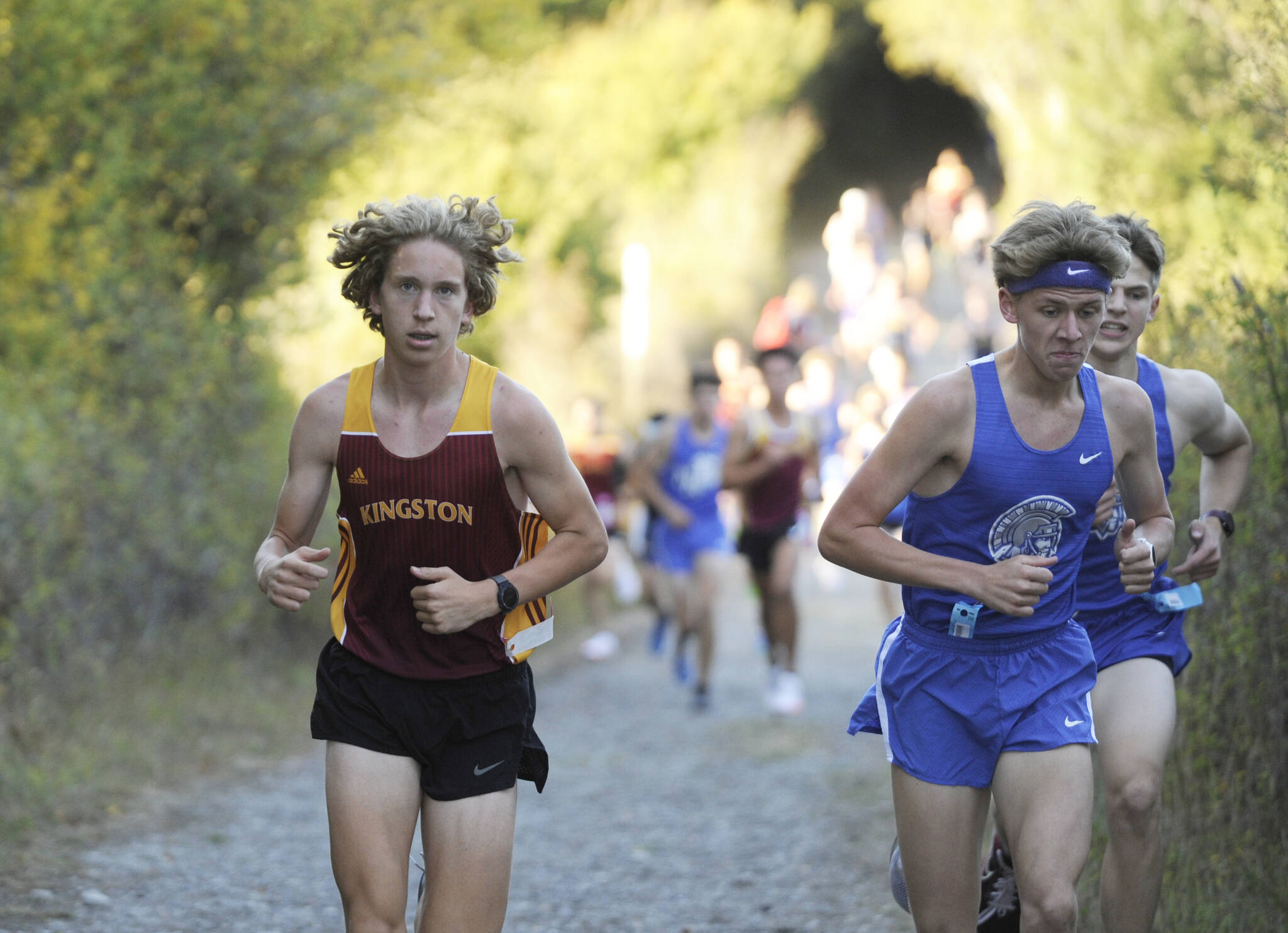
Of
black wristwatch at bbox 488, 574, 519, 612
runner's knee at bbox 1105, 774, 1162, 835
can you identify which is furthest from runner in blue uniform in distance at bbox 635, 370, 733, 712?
black wristwatch at bbox 488, 574, 519, 612

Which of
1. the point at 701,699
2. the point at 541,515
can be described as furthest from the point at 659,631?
the point at 541,515

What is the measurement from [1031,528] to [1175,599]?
3.08 feet

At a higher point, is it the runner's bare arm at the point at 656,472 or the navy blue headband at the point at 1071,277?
the runner's bare arm at the point at 656,472

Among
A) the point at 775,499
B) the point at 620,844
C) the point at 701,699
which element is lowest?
the point at 620,844

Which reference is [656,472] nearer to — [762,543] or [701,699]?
[762,543]

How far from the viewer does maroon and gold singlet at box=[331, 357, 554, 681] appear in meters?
3.58

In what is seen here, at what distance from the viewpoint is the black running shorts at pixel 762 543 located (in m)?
9.99

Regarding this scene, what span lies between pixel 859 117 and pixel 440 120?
26845mm

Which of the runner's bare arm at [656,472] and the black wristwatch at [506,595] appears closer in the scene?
the black wristwatch at [506,595]

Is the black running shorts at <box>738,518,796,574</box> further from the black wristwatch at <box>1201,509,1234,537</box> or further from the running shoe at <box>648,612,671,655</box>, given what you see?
the black wristwatch at <box>1201,509,1234,537</box>

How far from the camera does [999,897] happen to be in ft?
14.8

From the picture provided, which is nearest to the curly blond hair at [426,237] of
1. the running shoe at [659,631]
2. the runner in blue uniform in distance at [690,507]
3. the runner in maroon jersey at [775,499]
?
the runner in maroon jersey at [775,499]

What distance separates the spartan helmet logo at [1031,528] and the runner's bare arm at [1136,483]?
20 cm

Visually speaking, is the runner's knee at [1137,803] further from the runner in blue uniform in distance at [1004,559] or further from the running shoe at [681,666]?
the running shoe at [681,666]
